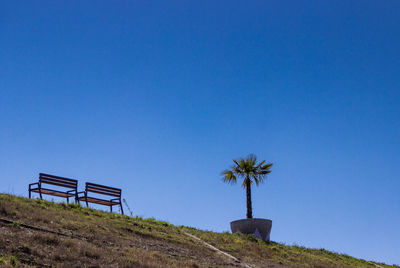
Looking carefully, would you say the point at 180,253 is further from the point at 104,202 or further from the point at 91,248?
the point at 104,202

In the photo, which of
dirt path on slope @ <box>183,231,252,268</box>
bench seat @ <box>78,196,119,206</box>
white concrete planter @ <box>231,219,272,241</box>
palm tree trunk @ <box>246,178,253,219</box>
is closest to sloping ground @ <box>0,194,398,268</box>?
dirt path on slope @ <box>183,231,252,268</box>

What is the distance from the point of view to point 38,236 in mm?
11219

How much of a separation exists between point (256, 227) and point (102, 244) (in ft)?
44.2

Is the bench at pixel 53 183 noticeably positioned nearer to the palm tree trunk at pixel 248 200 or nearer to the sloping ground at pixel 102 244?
the sloping ground at pixel 102 244

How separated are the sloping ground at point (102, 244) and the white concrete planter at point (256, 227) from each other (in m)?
2.95

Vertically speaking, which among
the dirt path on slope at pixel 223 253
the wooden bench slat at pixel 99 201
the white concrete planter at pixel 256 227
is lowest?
the dirt path on slope at pixel 223 253

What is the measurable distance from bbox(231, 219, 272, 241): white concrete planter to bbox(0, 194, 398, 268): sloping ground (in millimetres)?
2953

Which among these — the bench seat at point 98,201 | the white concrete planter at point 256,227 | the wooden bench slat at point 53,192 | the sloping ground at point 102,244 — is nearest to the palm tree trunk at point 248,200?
the white concrete planter at point 256,227

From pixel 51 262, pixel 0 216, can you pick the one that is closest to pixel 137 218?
pixel 0 216

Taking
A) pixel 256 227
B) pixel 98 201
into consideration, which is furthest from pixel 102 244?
pixel 256 227

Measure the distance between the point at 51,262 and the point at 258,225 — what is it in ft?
53.7

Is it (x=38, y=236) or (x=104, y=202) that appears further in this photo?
(x=104, y=202)

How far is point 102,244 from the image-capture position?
491 inches

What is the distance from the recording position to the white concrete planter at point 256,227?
24.3 metres
